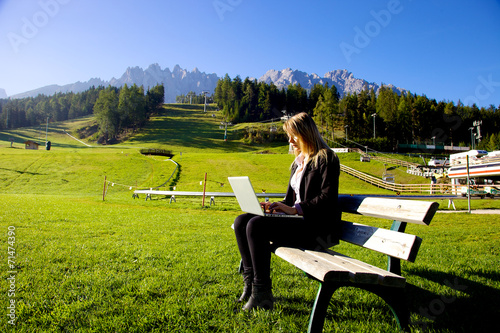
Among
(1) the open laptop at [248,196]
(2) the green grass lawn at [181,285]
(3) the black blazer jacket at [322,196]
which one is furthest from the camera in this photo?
(3) the black blazer jacket at [322,196]

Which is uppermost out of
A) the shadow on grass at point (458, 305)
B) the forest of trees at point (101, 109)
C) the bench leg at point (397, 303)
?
the forest of trees at point (101, 109)

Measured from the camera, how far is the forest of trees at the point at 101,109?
94.3 metres

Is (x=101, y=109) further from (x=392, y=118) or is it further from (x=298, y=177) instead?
(x=298, y=177)

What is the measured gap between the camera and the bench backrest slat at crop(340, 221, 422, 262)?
2.28m

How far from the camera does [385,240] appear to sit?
2631 millimetres

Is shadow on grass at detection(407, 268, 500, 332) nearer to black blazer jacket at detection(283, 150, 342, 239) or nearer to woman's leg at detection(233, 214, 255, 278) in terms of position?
black blazer jacket at detection(283, 150, 342, 239)

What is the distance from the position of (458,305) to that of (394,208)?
1418 millimetres

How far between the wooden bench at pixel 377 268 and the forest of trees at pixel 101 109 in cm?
10190

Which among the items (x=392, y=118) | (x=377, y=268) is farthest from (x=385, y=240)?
(x=392, y=118)

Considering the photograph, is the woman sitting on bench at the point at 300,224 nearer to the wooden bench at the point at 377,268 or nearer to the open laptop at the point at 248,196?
the open laptop at the point at 248,196

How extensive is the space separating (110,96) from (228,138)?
41.6 meters

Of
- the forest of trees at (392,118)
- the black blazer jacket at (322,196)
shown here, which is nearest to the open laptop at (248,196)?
the black blazer jacket at (322,196)

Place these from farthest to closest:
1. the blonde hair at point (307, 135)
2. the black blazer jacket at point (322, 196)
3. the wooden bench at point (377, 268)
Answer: the blonde hair at point (307, 135) → the black blazer jacket at point (322, 196) → the wooden bench at point (377, 268)

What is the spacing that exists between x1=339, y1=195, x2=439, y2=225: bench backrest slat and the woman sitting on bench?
36cm
